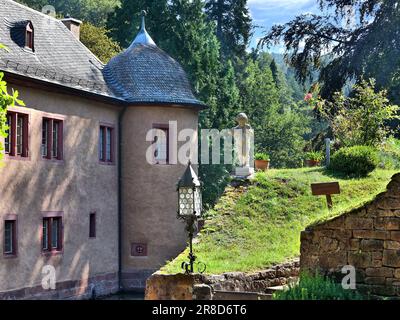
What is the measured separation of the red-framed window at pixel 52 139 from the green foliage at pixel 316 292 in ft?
39.0

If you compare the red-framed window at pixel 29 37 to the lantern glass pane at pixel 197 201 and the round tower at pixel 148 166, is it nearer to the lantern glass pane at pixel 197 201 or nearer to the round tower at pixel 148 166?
the round tower at pixel 148 166

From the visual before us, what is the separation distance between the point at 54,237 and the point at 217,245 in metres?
5.64

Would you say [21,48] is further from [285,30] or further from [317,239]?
[285,30]

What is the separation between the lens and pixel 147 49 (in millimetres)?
26281

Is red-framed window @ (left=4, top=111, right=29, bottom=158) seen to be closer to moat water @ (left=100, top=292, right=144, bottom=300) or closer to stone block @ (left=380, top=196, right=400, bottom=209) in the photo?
moat water @ (left=100, top=292, right=144, bottom=300)

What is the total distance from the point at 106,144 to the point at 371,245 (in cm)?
1442

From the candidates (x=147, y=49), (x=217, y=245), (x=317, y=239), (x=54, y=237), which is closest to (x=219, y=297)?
(x=317, y=239)

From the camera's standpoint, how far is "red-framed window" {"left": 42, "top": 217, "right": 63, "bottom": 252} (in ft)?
67.8

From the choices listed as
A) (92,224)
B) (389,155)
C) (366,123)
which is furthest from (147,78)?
(389,155)

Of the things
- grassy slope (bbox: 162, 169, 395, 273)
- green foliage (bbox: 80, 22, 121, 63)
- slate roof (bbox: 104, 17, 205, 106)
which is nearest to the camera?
grassy slope (bbox: 162, 169, 395, 273)

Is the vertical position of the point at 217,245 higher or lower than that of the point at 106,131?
lower

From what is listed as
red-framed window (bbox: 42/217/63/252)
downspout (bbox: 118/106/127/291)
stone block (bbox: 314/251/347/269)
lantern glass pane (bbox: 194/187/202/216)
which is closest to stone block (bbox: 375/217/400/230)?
stone block (bbox: 314/251/347/269)

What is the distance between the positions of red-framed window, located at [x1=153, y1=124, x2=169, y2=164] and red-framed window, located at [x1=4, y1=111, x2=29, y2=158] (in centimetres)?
591

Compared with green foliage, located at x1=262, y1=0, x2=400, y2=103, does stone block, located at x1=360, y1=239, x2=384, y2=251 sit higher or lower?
lower
